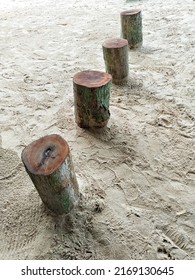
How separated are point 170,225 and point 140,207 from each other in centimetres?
21

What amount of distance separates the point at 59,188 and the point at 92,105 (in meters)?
0.89

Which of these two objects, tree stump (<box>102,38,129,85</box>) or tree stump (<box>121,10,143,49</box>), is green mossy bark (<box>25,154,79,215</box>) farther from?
tree stump (<box>121,10,143,49</box>)

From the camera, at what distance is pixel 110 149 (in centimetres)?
228

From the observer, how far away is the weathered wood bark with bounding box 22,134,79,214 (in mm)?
1519

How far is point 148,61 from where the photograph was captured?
3615 millimetres

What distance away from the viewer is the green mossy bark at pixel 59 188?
153cm

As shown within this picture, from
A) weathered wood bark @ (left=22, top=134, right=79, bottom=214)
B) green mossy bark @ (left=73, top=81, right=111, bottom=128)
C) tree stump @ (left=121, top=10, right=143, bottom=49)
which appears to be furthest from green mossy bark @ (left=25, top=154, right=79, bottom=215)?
tree stump @ (left=121, top=10, right=143, bottom=49)

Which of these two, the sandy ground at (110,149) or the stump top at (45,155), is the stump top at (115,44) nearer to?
the sandy ground at (110,149)

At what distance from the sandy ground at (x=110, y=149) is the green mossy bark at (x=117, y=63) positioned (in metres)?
0.10

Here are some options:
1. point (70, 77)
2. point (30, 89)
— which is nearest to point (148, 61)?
point (70, 77)

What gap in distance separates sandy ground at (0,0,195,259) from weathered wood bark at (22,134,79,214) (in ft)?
0.40

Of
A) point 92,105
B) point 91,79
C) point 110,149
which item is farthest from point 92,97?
point 110,149

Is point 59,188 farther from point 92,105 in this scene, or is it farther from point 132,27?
point 132,27

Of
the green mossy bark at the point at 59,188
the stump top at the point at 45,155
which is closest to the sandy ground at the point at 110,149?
the green mossy bark at the point at 59,188
